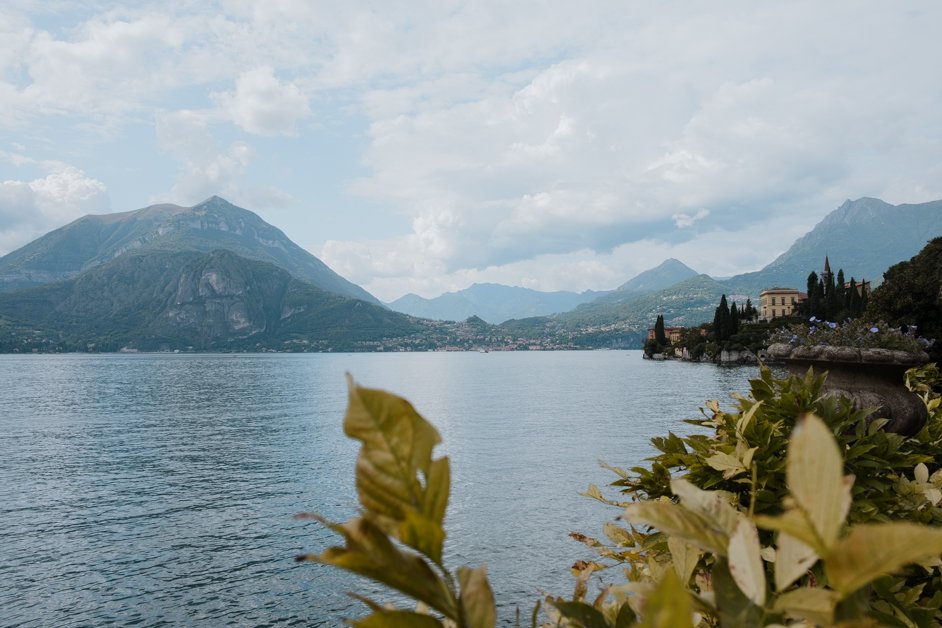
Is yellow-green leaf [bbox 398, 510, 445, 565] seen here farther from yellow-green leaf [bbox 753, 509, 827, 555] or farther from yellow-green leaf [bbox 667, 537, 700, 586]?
yellow-green leaf [bbox 667, 537, 700, 586]

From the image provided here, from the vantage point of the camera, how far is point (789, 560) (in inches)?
37.1

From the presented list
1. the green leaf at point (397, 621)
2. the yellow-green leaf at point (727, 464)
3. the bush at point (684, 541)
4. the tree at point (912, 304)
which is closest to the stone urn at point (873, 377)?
the yellow-green leaf at point (727, 464)

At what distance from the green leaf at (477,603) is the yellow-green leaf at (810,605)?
48 cm

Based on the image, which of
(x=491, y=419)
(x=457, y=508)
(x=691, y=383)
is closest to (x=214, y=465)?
(x=457, y=508)

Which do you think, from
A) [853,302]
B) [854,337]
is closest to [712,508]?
[854,337]

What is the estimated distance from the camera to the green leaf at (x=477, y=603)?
3.09 ft

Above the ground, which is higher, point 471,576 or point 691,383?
point 471,576

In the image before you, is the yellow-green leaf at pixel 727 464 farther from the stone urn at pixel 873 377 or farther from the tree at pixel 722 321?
the tree at pixel 722 321

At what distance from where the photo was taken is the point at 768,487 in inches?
137

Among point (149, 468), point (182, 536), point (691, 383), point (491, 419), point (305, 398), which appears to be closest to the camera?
point (182, 536)

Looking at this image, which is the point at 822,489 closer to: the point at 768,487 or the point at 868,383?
the point at 768,487

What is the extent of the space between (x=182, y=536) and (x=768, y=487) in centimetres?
2499

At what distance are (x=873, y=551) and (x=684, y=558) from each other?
1263mm

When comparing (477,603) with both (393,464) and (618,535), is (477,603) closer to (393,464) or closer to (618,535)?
(393,464)
